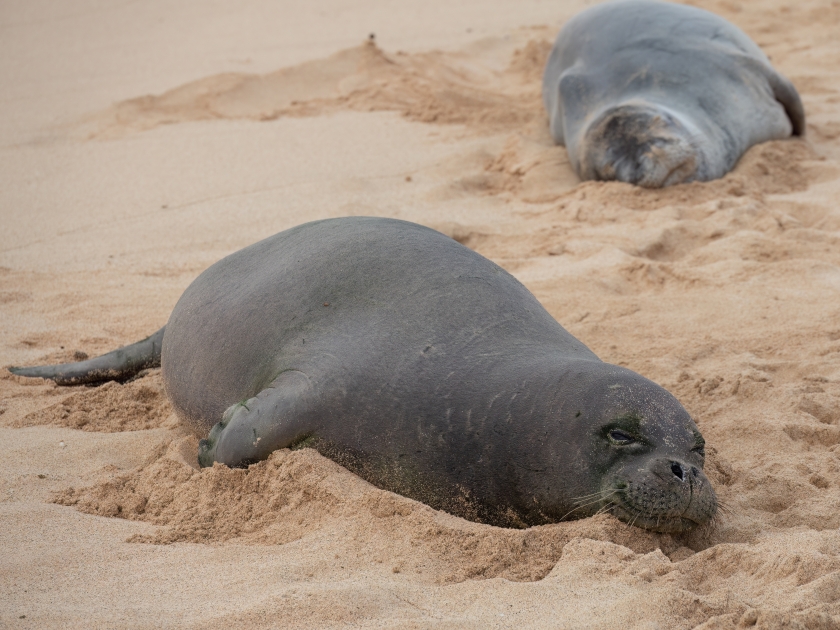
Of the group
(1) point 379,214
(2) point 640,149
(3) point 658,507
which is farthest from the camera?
(2) point 640,149

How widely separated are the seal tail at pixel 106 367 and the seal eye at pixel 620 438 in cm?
203

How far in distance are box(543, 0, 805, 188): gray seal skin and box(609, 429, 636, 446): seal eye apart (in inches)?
145

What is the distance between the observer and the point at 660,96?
6.60m

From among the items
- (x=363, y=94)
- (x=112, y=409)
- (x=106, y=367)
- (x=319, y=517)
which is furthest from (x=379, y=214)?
(x=319, y=517)

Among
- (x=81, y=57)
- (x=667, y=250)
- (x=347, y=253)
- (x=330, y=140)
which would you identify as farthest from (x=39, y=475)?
(x=81, y=57)

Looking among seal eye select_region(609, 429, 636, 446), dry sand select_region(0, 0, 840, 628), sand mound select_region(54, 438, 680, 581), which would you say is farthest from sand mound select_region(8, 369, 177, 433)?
seal eye select_region(609, 429, 636, 446)

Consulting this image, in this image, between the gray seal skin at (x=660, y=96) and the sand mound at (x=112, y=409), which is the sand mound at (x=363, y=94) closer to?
the gray seal skin at (x=660, y=96)

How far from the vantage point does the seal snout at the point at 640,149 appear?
6020 millimetres

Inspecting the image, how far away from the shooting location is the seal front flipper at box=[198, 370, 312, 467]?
286 centimetres

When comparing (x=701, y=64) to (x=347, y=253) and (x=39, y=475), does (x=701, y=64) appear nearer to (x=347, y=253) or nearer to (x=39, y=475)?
(x=347, y=253)

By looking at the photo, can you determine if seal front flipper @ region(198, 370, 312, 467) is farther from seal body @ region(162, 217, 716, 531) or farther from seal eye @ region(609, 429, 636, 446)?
seal eye @ region(609, 429, 636, 446)

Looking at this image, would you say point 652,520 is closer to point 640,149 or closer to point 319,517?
point 319,517

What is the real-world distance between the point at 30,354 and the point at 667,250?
10.3 feet

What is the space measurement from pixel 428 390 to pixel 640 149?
373 centimetres
